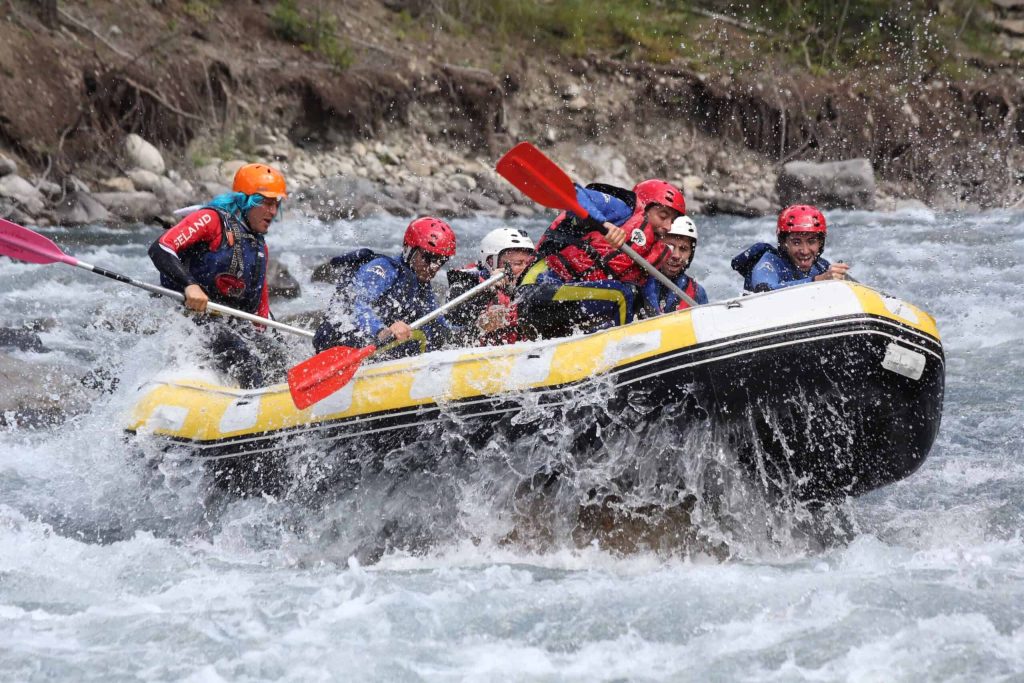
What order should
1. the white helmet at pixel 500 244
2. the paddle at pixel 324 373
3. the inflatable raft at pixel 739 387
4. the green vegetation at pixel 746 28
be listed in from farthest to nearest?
the green vegetation at pixel 746 28
the white helmet at pixel 500 244
the paddle at pixel 324 373
the inflatable raft at pixel 739 387

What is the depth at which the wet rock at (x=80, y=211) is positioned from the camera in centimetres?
1204

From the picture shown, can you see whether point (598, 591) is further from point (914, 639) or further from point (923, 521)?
point (923, 521)

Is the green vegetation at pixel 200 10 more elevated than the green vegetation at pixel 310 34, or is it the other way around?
the green vegetation at pixel 310 34

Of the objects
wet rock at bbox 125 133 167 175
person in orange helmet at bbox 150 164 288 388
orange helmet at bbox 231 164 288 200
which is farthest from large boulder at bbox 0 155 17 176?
orange helmet at bbox 231 164 288 200

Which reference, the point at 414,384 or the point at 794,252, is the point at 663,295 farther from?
the point at 414,384

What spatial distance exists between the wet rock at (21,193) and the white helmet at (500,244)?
690 centimetres

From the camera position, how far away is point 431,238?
5.74 meters

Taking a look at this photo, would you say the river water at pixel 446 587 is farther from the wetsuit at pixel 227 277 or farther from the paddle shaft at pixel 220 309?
the paddle shaft at pixel 220 309

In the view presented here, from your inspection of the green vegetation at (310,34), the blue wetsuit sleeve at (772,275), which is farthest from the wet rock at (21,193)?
the blue wetsuit sleeve at (772,275)

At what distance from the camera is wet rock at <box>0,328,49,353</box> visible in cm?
846

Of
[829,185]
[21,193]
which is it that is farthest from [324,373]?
[829,185]

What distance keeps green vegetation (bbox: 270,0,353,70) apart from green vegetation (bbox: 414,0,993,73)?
Answer: 2.44 meters

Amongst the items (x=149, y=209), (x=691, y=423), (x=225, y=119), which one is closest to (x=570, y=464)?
(x=691, y=423)

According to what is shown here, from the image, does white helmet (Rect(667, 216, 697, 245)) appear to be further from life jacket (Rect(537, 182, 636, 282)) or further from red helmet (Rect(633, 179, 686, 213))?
life jacket (Rect(537, 182, 636, 282))
